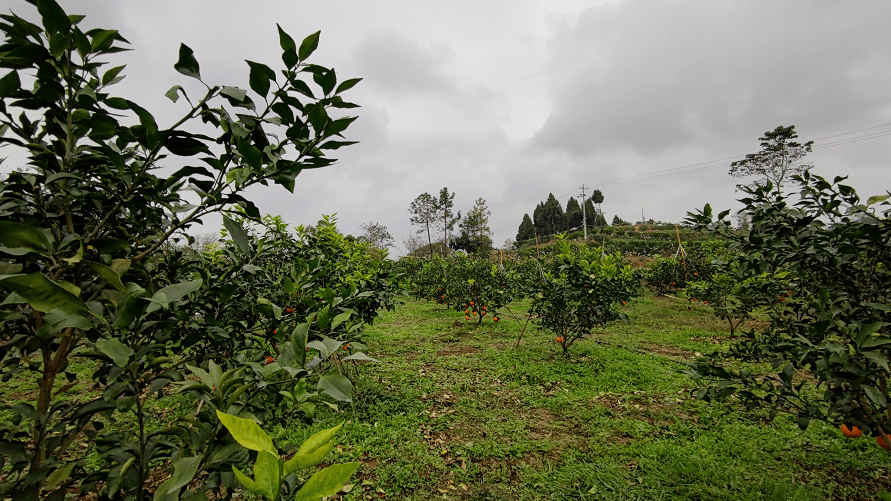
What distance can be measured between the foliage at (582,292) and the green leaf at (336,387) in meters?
4.80

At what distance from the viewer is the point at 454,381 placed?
4.64 m

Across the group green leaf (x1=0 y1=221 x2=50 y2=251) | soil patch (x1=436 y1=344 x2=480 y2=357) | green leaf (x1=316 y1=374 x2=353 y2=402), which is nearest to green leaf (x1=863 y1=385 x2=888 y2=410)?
green leaf (x1=316 y1=374 x2=353 y2=402)

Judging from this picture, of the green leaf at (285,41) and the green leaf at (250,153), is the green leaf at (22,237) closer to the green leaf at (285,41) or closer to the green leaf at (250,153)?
the green leaf at (250,153)

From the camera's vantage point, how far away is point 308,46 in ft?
2.67

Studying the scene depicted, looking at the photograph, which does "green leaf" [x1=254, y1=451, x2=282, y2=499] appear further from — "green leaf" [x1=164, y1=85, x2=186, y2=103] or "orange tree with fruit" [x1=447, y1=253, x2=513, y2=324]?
"orange tree with fruit" [x1=447, y1=253, x2=513, y2=324]

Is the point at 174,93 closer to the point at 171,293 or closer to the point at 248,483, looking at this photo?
the point at 171,293

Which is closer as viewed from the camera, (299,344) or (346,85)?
(299,344)

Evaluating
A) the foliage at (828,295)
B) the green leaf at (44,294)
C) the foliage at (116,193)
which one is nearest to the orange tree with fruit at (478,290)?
the foliage at (828,295)

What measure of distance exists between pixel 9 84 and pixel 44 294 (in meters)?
0.59

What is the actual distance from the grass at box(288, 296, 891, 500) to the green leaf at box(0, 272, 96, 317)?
7.38ft

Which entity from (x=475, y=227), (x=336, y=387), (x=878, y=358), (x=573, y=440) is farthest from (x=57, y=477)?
(x=475, y=227)

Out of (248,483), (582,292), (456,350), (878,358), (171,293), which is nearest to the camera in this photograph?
(248,483)

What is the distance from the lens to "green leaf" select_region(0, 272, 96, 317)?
0.45 metres

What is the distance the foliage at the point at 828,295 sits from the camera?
5.08 ft
